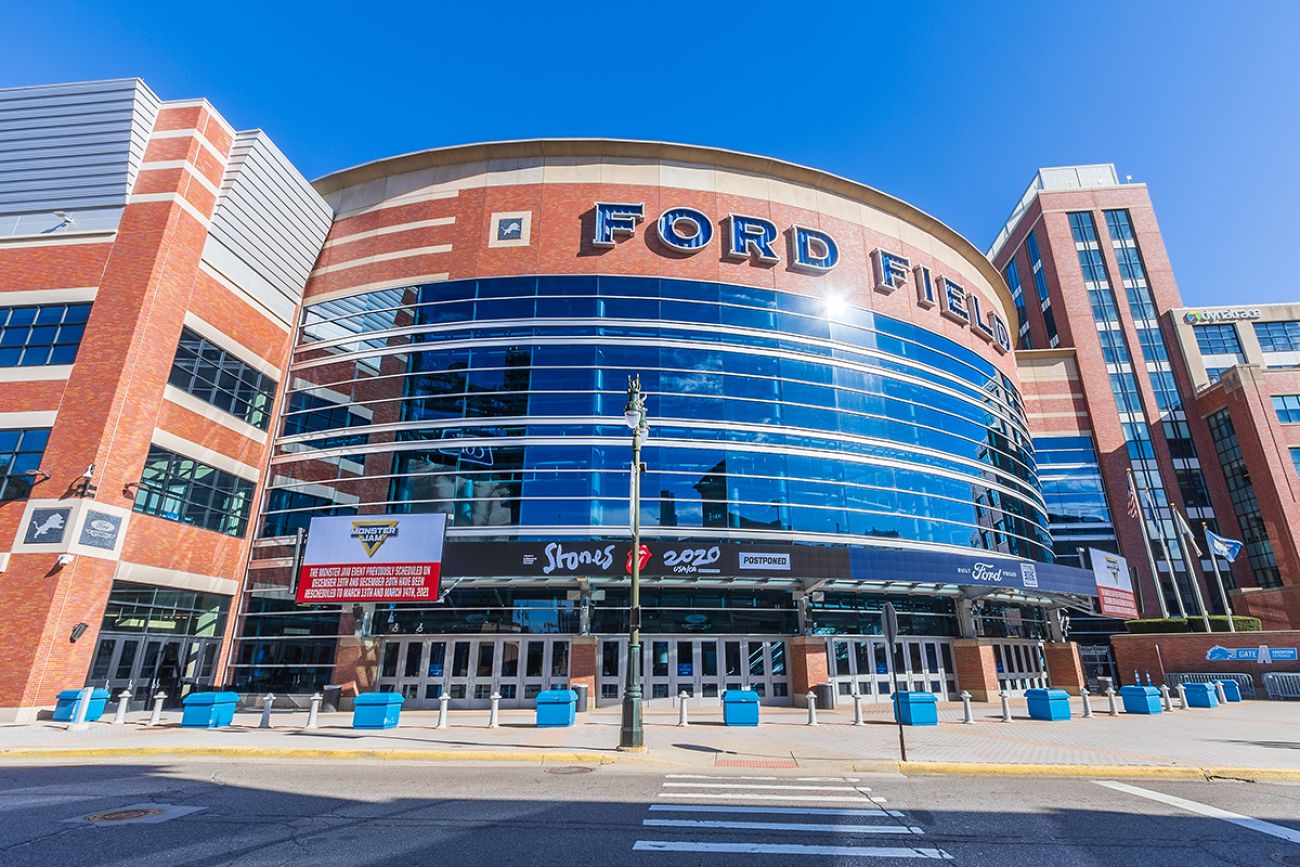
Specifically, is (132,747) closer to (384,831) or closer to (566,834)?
(384,831)

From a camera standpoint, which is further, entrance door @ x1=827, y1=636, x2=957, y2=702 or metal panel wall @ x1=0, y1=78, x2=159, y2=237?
entrance door @ x1=827, y1=636, x2=957, y2=702

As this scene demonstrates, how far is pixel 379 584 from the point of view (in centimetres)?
2242

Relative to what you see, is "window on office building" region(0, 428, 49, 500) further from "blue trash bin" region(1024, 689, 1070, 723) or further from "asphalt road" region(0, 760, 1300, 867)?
"blue trash bin" region(1024, 689, 1070, 723)

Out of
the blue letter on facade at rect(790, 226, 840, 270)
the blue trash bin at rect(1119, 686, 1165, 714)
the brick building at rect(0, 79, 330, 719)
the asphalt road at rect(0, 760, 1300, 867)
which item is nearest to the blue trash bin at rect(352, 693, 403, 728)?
the asphalt road at rect(0, 760, 1300, 867)

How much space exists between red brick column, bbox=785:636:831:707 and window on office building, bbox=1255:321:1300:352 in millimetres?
56862

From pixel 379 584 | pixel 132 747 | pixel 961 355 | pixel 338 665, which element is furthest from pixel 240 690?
pixel 961 355

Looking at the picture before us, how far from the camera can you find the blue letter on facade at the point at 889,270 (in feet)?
110

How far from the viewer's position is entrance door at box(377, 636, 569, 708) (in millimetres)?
24250

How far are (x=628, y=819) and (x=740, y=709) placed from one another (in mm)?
11717

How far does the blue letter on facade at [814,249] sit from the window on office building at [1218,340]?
4352 centimetres

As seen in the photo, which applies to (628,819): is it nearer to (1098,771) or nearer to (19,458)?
(1098,771)

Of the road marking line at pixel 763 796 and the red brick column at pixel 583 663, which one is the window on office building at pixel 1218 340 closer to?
the red brick column at pixel 583 663

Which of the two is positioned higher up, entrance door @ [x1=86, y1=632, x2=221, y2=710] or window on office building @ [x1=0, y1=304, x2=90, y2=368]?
window on office building @ [x1=0, y1=304, x2=90, y2=368]

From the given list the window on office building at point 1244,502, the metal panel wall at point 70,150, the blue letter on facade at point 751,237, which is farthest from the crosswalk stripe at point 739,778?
the window on office building at point 1244,502
